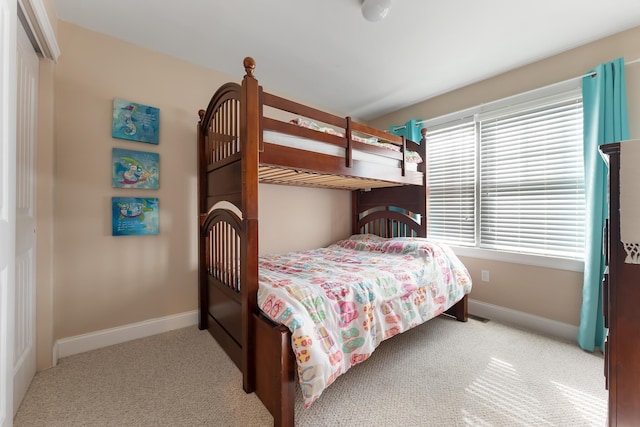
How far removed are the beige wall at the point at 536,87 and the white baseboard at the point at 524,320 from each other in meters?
0.04

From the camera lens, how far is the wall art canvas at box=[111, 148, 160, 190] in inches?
82.0

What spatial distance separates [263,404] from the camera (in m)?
1.45

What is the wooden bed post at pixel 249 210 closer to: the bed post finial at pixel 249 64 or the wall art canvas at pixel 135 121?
the bed post finial at pixel 249 64

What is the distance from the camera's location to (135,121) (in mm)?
2154

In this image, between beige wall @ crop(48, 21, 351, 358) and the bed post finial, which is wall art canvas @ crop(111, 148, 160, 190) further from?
the bed post finial

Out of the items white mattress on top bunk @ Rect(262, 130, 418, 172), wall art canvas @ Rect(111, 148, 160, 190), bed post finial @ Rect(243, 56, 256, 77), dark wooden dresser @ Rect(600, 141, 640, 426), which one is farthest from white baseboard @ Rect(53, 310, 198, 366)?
dark wooden dresser @ Rect(600, 141, 640, 426)

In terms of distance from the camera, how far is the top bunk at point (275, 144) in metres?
1.54

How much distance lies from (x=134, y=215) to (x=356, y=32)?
88.6 inches

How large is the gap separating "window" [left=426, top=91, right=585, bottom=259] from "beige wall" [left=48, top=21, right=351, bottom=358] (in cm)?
242

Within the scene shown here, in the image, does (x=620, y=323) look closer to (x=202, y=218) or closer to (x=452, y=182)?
(x=452, y=182)

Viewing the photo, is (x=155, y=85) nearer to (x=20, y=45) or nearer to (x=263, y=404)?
(x=20, y=45)

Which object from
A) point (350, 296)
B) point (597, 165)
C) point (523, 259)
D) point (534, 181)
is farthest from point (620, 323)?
point (534, 181)

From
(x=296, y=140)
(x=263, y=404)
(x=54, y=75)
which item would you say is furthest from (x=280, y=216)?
(x=54, y=75)

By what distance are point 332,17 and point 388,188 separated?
1.92 m
